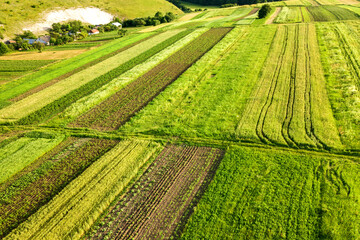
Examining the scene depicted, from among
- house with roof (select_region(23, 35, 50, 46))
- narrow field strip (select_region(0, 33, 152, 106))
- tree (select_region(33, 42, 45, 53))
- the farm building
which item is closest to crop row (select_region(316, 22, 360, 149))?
narrow field strip (select_region(0, 33, 152, 106))

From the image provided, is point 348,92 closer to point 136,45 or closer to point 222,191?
point 222,191

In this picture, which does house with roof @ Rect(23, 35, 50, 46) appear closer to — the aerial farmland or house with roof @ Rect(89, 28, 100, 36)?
house with roof @ Rect(89, 28, 100, 36)

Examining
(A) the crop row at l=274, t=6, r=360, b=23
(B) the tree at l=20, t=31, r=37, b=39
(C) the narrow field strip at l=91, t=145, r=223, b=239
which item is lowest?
(C) the narrow field strip at l=91, t=145, r=223, b=239

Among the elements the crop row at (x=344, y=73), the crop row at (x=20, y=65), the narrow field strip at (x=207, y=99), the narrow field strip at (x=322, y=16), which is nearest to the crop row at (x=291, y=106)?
the crop row at (x=344, y=73)

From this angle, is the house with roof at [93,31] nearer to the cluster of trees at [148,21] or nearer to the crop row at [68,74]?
the cluster of trees at [148,21]

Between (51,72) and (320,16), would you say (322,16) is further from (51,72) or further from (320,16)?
(51,72)

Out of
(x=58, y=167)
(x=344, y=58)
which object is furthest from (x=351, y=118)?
(x=58, y=167)

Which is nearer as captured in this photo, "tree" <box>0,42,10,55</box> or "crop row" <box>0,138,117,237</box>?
"crop row" <box>0,138,117,237</box>

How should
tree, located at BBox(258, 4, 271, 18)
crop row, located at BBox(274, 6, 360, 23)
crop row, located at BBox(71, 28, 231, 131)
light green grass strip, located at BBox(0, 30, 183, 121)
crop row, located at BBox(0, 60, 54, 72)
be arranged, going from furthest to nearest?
tree, located at BBox(258, 4, 271, 18)
crop row, located at BBox(274, 6, 360, 23)
crop row, located at BBox(0, 60, 54, 72)
light green grass strip, located at BBox(0, 30, 183, 121)
crop row, located at BBox(71, 28, 231, 131)
